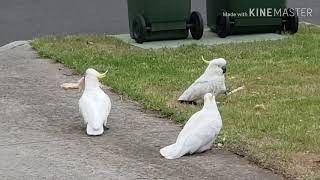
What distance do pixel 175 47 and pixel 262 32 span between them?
1.79 m

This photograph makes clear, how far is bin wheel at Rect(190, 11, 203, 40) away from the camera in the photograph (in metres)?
10.7

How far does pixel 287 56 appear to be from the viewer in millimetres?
9352

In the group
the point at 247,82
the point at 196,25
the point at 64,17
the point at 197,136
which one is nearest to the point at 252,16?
the point at 196,25

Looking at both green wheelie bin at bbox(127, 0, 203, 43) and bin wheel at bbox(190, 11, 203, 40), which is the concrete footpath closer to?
green wheelie bin at bbox(127, 0, 203, 43)

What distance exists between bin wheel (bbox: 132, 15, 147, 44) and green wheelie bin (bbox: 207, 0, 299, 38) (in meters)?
1.27

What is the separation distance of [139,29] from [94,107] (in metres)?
4.72

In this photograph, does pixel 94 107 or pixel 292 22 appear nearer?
pixel 94 107

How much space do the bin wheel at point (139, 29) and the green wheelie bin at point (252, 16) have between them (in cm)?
127

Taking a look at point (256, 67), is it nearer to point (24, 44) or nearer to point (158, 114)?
point (158, 114)

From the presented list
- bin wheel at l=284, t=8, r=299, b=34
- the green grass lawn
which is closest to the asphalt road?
the green grass lawn

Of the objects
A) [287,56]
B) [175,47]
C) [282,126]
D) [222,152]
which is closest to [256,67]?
[287,56]

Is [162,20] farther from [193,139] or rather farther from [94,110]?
[193,139]

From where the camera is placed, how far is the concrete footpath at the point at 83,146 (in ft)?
16.5

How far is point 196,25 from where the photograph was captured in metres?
A: 10.8
